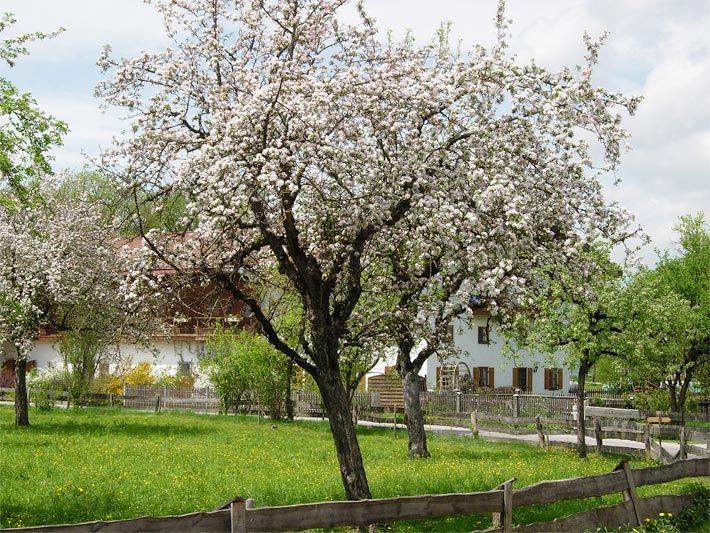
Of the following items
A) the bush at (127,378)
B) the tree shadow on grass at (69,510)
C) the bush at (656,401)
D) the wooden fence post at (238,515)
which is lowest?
the bush at (656,401)

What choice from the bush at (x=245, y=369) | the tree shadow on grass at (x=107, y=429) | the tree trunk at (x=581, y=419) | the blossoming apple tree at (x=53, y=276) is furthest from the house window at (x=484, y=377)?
the blossoming apple tree at (x=53, y=276)

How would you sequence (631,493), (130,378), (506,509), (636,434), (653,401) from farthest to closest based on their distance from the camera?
(130,378) → (653,401) → (636,434) → (631,493) → (506,509)

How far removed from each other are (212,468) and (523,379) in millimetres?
49003

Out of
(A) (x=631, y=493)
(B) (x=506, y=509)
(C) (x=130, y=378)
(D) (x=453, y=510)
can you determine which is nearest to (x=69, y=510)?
(D) (x=453, y=510)

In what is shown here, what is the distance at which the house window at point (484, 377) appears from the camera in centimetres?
6372

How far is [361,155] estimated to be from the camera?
1377 cm

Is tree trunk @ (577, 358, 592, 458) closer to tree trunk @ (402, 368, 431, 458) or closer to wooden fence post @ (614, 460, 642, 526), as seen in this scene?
tree trunk @ (402, 368, 431, 458)

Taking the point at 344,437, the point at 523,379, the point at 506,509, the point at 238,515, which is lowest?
the point at 523,379

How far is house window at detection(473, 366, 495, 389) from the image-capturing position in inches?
2509

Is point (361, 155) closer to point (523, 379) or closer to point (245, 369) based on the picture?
point (245, 369)

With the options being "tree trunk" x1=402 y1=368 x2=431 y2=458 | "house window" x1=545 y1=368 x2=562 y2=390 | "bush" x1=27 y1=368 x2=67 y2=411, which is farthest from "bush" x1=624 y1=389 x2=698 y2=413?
"bush" x1=27 y1=368 x2=67 y2=411

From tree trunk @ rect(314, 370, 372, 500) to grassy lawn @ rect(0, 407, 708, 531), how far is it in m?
1.10

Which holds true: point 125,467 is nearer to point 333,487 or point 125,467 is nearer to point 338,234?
point 333,487

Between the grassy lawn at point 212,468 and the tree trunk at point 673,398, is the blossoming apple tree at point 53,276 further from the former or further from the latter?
the tree trunk at point 673,398
